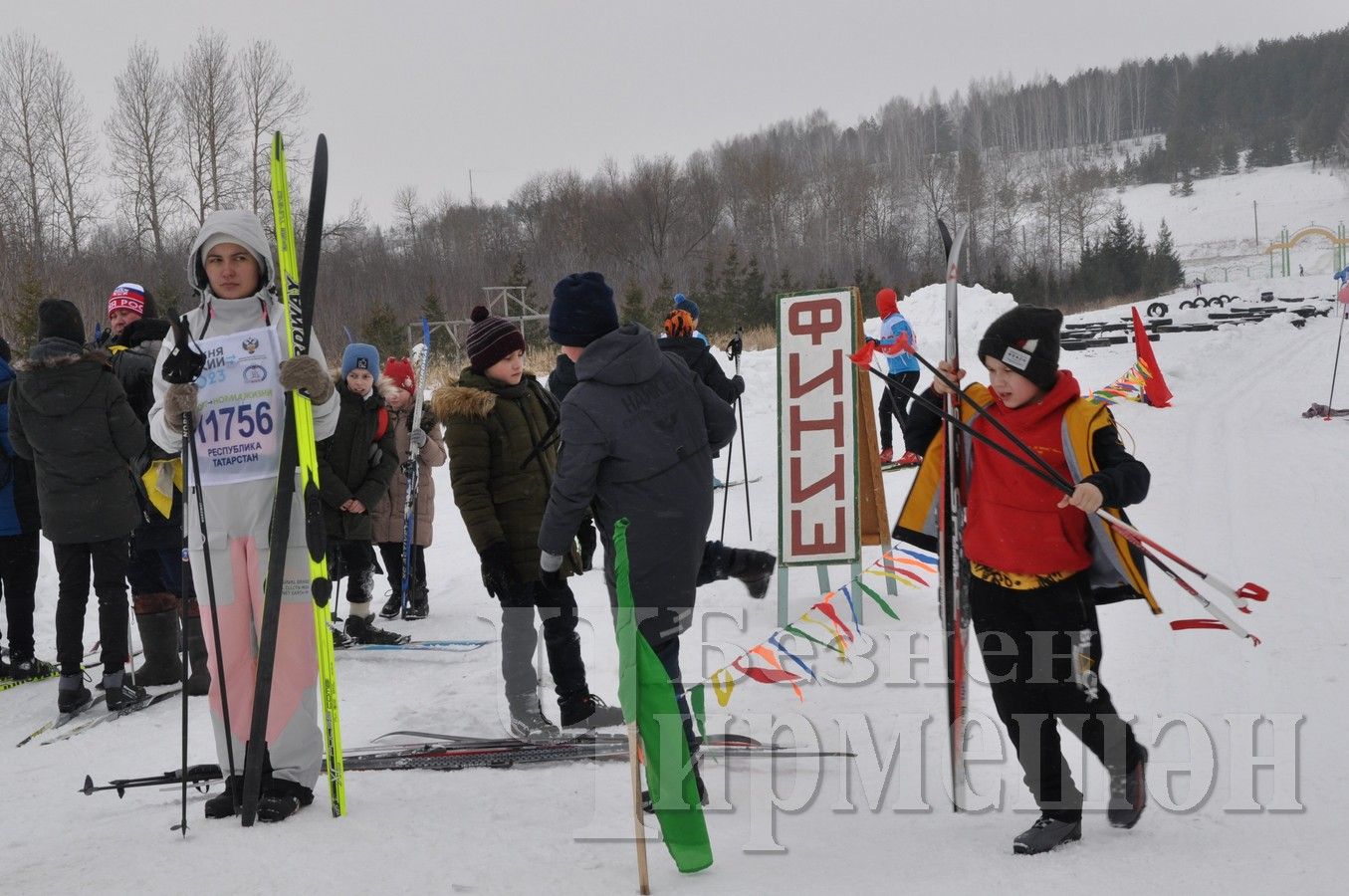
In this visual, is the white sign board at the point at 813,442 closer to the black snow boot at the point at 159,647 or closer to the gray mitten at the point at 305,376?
the gray mitten at the point at 305,376

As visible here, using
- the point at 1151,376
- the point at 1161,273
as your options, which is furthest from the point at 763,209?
the point at 1151,376

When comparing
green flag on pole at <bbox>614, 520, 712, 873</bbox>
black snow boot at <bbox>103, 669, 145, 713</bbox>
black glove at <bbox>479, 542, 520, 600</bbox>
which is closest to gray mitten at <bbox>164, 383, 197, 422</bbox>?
black glove at <bbox>479, 542, 520, 600</bbox>

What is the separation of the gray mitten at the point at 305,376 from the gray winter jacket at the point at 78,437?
2302 mm

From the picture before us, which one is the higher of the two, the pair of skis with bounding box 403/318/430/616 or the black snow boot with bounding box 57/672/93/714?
the pair of skis with bounding box 403/318/430/616

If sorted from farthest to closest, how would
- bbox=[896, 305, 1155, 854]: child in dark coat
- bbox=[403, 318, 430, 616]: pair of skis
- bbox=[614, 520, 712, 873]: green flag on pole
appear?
bbox=[403, 318, 430, 616]: pair of skis < bbox=[896, 305, 1155, 854]: child in dark coat < bbox=[614, 520, 712, 873]: green flag on pole

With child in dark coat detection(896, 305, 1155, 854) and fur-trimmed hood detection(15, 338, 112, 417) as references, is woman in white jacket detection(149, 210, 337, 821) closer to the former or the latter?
fur-trimmed hood detection(15, 338, 112, 417)

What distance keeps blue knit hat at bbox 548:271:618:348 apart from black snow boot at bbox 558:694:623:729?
1695mm

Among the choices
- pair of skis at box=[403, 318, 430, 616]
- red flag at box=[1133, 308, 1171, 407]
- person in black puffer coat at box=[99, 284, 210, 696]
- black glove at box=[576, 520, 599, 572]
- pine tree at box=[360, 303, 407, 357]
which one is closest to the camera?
black glove at box=[576, 520, 599, 572]

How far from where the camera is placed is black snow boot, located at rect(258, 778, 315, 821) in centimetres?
330

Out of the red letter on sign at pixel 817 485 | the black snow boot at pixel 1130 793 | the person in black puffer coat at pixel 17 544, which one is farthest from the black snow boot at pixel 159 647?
the black snow boot at pixel 1130 793

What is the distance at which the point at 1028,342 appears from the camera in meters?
3.07

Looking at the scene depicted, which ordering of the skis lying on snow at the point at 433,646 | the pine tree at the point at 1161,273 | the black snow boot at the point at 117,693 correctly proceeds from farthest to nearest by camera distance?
1. the pine tree at the point at 1161,273
2. the skis lying on snow at the point at 433,646
3. the black snow boot at the point at 117,693

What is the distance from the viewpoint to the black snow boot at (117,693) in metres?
5.13

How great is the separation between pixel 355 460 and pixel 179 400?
9.24ft
